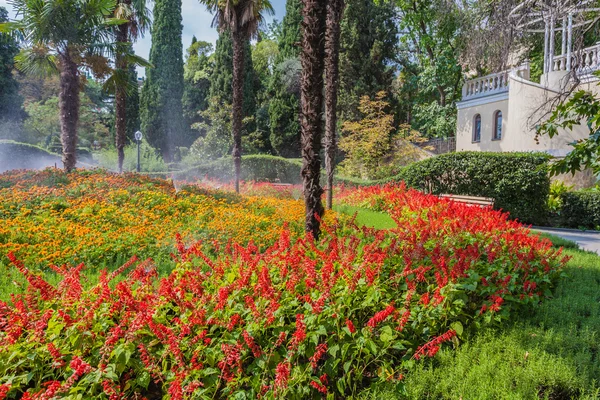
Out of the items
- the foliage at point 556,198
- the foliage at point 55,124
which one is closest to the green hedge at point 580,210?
the foliage at point 556,198

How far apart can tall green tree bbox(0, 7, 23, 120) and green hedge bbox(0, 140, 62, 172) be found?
987 cm

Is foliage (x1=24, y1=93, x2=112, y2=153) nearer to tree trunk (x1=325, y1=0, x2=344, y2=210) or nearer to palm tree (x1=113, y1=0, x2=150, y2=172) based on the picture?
palm tree (x1=113, y1=0, x2=150, y2=172)

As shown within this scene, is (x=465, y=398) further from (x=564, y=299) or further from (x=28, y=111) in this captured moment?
(x=28, y=111)

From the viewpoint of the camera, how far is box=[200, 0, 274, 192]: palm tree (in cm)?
1404

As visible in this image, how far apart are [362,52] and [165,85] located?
46.5 feet

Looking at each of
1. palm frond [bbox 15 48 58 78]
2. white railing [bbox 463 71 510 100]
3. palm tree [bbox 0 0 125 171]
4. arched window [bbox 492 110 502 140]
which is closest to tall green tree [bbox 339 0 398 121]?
white railing [bbox 463 71 510 100]

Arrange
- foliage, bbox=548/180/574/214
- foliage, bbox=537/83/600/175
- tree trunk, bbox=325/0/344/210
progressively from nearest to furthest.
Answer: foliage, bbox=537/83/600/175, tree trunk, bbox=325/0/344/210, foliage, bbox=548/180/574/214

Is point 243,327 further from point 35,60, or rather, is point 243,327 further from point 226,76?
point 226,76

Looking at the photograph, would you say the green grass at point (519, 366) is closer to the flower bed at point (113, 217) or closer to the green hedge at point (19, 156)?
the flower bed at point (113, 217)

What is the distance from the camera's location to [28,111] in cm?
3256

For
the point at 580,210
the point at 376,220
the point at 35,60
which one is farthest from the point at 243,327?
the point at 35,60

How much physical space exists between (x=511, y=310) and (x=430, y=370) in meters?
1.61

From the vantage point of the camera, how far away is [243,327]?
2.78m

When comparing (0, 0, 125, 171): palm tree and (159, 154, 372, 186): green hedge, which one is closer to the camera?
(0, 0, 125, 171): palm tree
